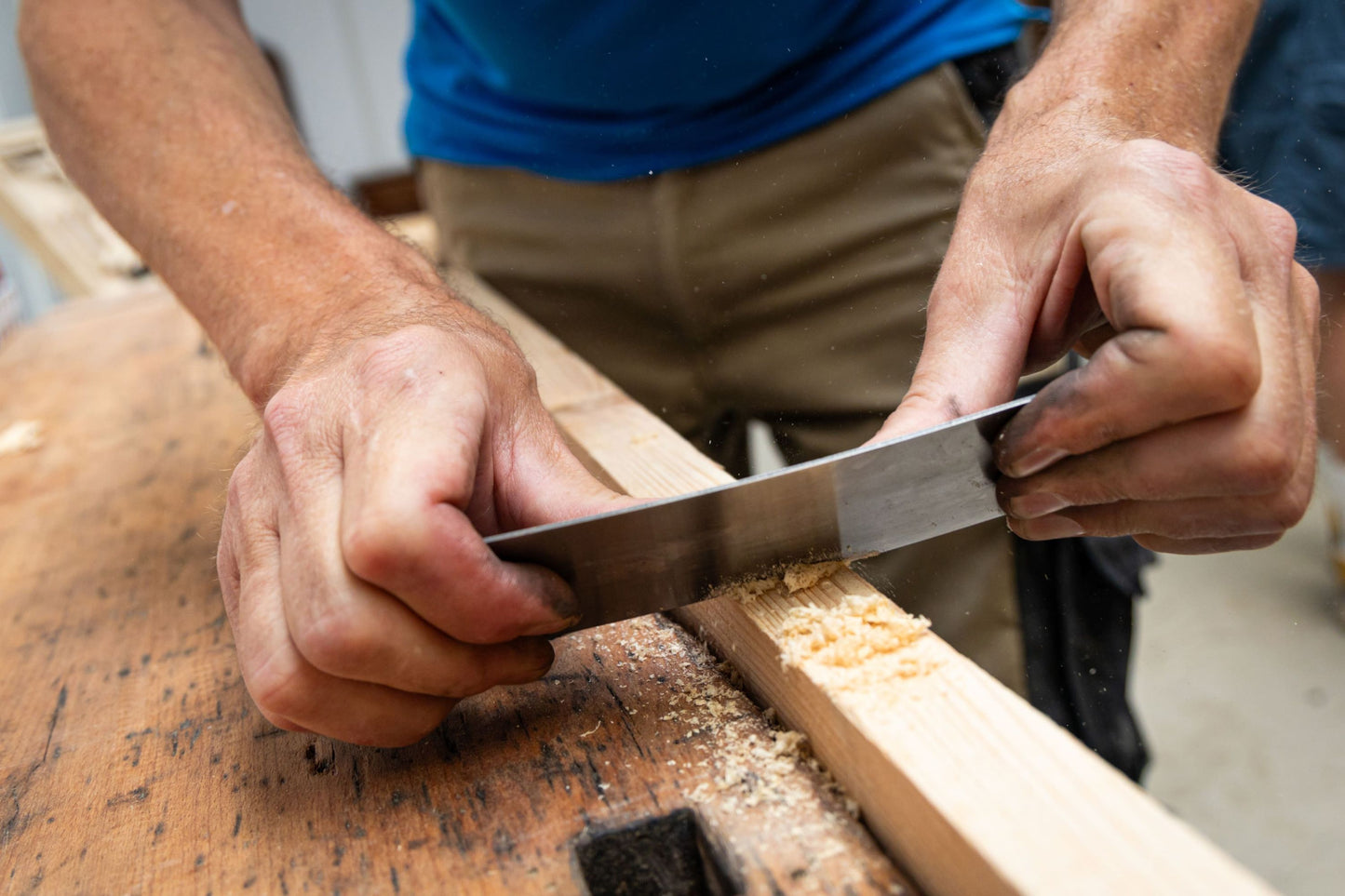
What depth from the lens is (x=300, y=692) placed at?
617 millimetres

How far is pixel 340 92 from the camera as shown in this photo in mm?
5719

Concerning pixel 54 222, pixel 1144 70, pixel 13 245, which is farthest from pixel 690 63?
pixel 13 245

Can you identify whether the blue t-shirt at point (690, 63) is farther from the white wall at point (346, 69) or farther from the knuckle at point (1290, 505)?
the white wall at point (346, 69)

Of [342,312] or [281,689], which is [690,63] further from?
[281,689]

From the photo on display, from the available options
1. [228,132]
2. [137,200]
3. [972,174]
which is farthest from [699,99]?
[137,200]

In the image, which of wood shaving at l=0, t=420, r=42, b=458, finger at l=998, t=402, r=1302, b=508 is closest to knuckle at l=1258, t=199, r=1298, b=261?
finger at l=998, t=402, r=1302, b=508

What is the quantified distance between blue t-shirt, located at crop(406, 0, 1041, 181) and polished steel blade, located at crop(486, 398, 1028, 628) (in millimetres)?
755

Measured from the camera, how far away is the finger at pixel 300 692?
2.02 ft

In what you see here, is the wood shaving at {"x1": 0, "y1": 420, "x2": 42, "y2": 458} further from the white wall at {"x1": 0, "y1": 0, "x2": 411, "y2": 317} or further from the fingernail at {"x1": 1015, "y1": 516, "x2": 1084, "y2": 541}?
the white wall at {"x1": 0, "y1": 0, "x2": 411, "y2": 317}

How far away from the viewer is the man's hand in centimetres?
60

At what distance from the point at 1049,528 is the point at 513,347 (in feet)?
1.64

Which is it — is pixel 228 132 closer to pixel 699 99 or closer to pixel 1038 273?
pixel 699 99

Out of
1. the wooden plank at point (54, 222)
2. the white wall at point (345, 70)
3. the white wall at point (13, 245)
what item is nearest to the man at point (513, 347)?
the wooden plank at point (54, 222)

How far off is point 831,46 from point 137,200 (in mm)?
924
